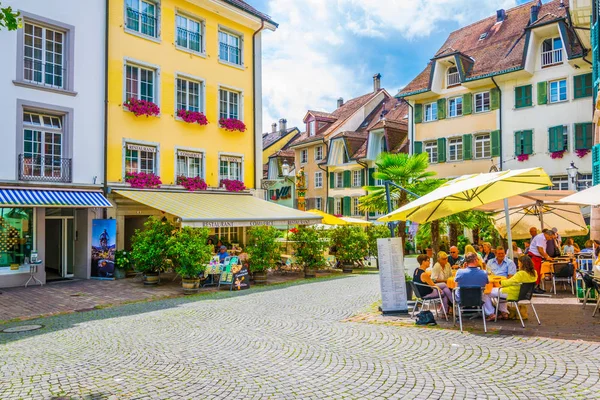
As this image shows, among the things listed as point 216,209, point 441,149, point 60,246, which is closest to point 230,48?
point 216,209

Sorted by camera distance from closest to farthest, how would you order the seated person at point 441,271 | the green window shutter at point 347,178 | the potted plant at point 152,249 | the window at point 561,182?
the seated person at point 441,271, the potted plant at point 152,249, the window at point 561,182, the green window shutter at point 347,178

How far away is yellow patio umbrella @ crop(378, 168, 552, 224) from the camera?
884 cm

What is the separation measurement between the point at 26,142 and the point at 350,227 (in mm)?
12550

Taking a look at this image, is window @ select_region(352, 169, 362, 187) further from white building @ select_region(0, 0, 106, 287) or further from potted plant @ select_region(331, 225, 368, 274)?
white building @ select_region(0, 0, 106, 287)

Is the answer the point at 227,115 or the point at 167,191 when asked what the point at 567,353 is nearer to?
the point at 167,191


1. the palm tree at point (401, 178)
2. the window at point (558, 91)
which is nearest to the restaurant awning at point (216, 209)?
the palm tree at point (401, 178)

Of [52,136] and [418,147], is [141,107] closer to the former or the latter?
[52,136]

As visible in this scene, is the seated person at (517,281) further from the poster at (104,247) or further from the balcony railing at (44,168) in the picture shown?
the balcony railing at (44,168)

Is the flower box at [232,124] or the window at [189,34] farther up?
the window at [189,34]

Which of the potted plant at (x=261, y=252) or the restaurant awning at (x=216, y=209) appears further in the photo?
the potted plant at (x=261, y=252)

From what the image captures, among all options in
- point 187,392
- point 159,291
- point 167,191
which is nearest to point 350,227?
point 167,191

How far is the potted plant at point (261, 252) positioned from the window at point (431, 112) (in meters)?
17.3

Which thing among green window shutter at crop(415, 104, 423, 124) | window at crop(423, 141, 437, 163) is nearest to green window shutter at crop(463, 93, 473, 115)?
window at crop(423, 141, 437, 163)

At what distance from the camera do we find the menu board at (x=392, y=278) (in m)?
9.95
